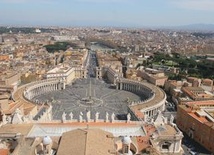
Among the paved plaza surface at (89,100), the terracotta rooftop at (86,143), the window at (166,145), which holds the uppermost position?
the terracotta rooftop at (86,143)

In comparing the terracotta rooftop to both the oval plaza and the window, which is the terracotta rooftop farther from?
the window

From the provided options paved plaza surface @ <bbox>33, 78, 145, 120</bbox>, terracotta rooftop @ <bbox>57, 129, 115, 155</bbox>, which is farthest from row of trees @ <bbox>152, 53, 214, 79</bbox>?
terracotta rooftop @ <bbox>57, 129, 115, 155</bbox>

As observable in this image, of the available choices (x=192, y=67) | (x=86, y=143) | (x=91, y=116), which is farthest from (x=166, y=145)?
(x=192, y=67)

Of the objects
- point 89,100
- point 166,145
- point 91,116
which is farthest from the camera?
point 89,100

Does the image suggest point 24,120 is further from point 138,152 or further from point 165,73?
point 165,73

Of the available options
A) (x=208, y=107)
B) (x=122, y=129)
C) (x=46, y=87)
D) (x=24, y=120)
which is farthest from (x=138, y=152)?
(x=46, y=87)

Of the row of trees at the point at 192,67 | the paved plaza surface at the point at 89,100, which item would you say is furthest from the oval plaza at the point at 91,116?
the row of trees at the point at 192,67

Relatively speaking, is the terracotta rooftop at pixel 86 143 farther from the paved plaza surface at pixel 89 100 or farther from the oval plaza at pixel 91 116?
the paved plaza surface at pixel 89 100

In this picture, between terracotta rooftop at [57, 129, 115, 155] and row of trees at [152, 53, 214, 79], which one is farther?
row of trees at [152, 53, 214, 79]

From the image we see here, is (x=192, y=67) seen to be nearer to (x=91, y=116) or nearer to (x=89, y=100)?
(x=89, y=100)
